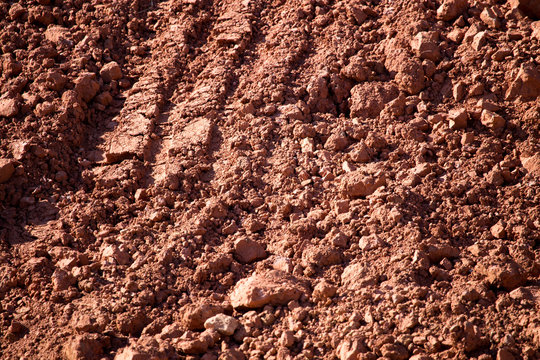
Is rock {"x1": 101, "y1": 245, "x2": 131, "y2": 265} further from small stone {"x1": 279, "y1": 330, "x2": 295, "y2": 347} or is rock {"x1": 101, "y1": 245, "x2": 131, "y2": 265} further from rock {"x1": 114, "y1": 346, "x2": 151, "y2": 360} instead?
small stone {"x1": 279, "y1": 330, "x2": 295, "y2": 347}

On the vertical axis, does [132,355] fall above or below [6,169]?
below

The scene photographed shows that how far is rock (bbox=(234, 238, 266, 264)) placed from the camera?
358cm

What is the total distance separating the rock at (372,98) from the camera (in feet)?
13.8

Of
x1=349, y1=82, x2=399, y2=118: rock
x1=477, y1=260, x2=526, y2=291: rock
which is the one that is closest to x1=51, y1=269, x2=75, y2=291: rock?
x1=349, y1=82, x2=399, y2=118: rock

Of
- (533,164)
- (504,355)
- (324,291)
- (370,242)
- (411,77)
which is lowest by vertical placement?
(504,355)

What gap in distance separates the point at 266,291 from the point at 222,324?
0.31 meters

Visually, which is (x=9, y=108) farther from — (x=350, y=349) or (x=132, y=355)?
(x=350, y=349)

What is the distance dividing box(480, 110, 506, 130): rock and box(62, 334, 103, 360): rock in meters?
2.89

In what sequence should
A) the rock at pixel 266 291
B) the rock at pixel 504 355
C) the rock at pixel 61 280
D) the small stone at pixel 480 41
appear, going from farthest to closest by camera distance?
the small stone at pixel 480 41 < the rock at pixel 61 280 < the rock at pixel 266 291 < the rock at pixel 504 355

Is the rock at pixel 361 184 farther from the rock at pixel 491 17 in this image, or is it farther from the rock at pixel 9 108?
the rock at pixel 9 108

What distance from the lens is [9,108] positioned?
4.35 meters

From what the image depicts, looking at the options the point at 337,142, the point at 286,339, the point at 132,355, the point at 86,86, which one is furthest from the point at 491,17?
the point at 132,355

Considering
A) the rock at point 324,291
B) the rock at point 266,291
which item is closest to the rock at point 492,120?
the rock at point 324,291

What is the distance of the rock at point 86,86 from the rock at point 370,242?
2516 millimetres
